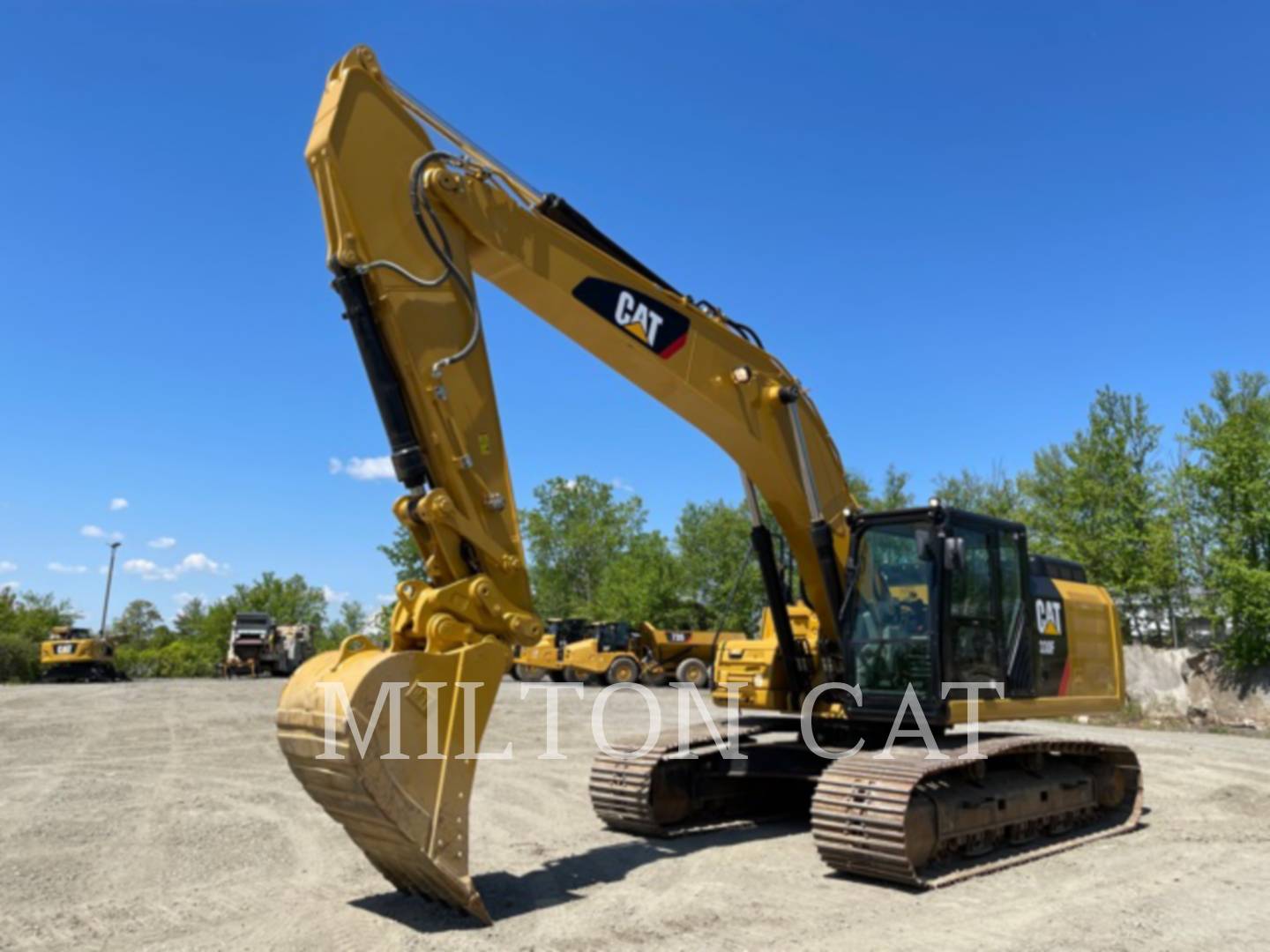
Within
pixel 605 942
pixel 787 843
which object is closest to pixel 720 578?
pixel 787 843

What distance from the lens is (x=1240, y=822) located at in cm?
1023

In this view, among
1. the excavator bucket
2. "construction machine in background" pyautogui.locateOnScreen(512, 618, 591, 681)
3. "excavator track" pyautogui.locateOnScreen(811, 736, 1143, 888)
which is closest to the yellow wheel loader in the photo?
"construction machine in background" pyautogui.locateOnScreen(512, 618, 591, 681)

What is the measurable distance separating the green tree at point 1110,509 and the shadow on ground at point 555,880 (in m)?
24.6

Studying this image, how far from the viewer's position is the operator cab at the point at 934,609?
8.20 metres

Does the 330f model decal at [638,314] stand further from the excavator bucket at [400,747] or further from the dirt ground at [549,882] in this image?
the dirt ground at [549,882]

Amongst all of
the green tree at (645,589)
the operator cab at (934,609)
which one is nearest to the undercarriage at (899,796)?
the operator cab at (934,609)

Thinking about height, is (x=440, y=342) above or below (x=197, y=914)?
above

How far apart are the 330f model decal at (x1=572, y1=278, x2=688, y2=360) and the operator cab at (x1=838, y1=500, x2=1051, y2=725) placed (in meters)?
2.39

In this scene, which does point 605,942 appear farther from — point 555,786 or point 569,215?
point 555,786

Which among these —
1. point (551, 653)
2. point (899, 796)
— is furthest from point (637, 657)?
point (899, 796)

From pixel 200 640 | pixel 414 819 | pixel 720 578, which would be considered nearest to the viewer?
pixel 414 819

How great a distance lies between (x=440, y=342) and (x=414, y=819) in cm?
300

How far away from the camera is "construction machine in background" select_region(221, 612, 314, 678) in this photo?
143 ft
